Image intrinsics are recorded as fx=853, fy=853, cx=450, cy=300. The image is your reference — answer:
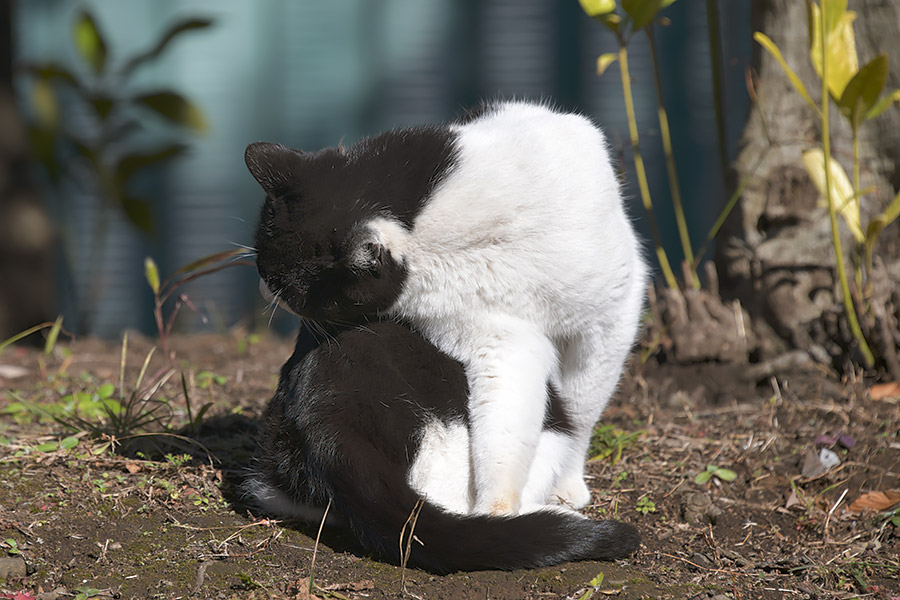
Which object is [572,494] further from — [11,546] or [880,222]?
[880,222]

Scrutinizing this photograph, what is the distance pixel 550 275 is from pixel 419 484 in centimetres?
62

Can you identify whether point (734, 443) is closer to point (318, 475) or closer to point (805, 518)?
point (805, 518)

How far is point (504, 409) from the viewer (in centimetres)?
209

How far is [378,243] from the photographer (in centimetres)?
212

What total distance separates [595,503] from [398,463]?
75 cm

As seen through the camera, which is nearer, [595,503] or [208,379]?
[595,503]

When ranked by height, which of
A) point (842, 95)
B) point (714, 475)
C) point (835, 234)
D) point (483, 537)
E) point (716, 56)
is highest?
point (716, 56)

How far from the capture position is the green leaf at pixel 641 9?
3387mm

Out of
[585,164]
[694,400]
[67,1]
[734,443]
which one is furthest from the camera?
[67,1]

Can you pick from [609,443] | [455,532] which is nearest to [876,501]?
[609,443]

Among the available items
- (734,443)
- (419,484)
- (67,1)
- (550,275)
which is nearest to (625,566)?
(419,484)

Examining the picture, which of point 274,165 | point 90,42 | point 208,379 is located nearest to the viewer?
point 274,165

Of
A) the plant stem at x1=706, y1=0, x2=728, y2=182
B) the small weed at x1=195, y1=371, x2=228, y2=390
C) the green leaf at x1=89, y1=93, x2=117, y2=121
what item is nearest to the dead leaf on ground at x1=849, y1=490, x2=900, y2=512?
the plant stem at x1=706, y1=0, x2=728, y2=182

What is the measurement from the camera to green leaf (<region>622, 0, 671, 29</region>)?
133 inches
